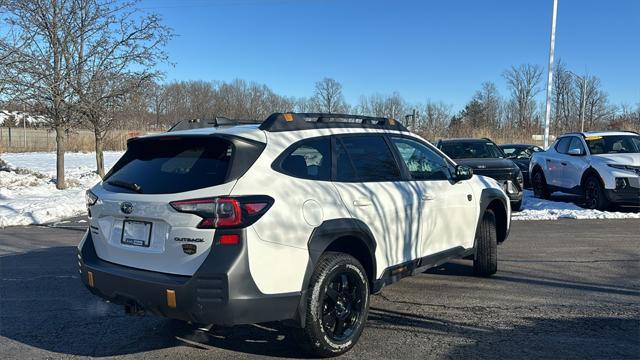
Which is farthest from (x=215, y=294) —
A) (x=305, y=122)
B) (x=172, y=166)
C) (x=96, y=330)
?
(x=96, y=330)

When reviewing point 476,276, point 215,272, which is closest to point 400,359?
point 215,272

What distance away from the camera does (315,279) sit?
384 cm

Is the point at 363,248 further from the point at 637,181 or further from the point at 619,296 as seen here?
the point at 637,181

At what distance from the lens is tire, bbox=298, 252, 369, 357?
3832 millimetres

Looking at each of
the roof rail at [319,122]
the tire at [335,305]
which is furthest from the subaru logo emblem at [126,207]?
the tire at [335,305]

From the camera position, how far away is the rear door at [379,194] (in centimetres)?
432

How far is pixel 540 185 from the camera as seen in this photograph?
559 inches

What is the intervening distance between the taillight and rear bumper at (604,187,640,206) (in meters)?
9.89

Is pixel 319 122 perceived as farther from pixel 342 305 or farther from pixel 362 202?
pixel 342 305

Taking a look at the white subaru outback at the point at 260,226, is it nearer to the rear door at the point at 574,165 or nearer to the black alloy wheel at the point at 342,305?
the black alloy wheel at the point at 342,305

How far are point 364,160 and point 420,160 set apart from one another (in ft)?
3.43

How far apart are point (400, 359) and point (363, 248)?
2.98ft

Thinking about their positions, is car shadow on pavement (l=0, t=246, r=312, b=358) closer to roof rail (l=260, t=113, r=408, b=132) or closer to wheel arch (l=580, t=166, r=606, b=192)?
roof rail (l=260, t=113, r=408, b=132)

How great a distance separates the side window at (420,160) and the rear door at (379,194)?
250mm
